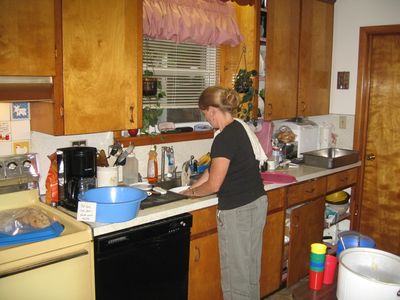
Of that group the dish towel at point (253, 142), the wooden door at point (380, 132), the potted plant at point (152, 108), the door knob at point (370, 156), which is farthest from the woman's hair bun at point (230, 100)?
the door knob at point (370, 156)

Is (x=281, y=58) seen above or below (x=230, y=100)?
above

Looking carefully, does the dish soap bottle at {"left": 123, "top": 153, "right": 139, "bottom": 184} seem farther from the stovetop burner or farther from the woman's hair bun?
the woman's hair bun

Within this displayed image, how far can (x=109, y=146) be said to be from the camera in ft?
8.89

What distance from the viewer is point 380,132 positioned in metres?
3.94

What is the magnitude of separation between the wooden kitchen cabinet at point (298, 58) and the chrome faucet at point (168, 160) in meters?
0.89

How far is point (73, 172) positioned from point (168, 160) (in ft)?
2.87

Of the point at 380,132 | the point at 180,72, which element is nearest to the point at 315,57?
the point at 380,132

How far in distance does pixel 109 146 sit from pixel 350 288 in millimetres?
1809

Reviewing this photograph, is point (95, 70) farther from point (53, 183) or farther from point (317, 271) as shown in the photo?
point (317, 271)

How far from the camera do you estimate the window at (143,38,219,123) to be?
10.1ft

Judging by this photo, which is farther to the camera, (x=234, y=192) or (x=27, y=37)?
(x=234, y=192)

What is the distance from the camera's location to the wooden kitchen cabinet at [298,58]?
340 centimetres

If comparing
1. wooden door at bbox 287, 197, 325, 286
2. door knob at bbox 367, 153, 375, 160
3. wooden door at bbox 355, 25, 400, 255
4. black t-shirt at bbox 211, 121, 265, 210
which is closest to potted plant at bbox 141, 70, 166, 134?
black t-shirt at bbox 211, 121, 265, 210

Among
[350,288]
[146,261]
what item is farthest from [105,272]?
[350,288]
